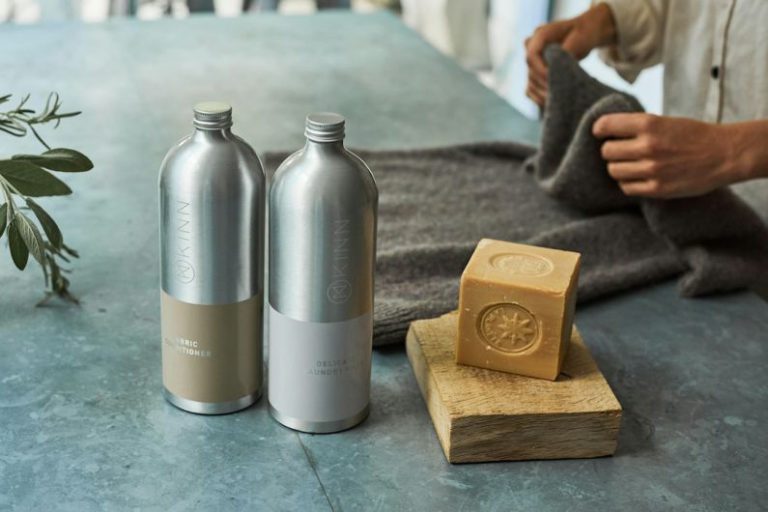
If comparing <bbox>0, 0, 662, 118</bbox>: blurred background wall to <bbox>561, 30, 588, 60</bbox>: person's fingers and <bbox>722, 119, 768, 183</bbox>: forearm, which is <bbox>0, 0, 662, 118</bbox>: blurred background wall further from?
<bbox>722, 119, 768, 183</bbox>: forearm

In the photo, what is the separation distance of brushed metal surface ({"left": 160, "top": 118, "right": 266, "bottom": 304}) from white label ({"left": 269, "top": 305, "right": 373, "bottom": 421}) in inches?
1.8

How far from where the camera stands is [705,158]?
3.51 ft

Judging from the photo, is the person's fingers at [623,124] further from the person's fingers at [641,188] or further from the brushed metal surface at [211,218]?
the brushed metal surface at [211,218]

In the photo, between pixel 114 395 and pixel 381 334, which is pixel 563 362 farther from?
pixel 114 395

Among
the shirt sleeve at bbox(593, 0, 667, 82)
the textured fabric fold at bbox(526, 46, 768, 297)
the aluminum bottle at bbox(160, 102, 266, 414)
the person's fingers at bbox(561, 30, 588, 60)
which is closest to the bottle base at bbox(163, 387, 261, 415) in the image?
the aluminum bottle at bbox(160, 102, 266, 414)

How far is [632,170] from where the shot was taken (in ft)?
3.49

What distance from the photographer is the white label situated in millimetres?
731

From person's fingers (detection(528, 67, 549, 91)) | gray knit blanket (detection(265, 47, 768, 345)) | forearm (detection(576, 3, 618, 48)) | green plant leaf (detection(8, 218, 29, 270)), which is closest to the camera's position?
green plant leaf (detection(8, 218, 29, 270))

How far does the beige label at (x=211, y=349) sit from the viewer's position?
75cm

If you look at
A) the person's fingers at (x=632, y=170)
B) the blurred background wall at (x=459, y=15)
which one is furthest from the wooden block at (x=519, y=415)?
the blurred background wall at (x=459, y=15)

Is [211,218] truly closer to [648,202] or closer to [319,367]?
[319,367]

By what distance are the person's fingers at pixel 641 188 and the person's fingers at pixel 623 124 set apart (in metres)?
0.05

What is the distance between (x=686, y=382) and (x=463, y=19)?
9.45 ft

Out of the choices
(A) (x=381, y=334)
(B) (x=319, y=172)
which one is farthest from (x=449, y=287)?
(B) (x=319, y=172)
